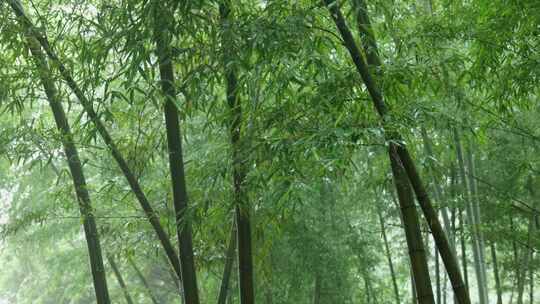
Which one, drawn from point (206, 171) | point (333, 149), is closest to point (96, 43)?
point (206, 171)

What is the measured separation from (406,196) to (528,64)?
100cm

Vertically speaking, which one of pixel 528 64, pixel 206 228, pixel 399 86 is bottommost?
pixel 206 228

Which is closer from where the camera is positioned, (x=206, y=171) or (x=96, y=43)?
(x=96, y=43)

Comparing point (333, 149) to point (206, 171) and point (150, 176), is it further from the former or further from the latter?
point (150, 176)

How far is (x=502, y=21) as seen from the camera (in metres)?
3.13

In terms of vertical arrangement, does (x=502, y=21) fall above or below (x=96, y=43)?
above

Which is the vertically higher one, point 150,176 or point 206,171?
point 150,176

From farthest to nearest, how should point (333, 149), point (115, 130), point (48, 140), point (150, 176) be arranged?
point (150, 176) → point (115, 130) → point (48, 140) → point (333, 149)

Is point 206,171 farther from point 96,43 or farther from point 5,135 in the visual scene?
point 5,135

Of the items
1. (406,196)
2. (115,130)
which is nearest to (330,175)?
(406,196)

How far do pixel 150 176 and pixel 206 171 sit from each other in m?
3.18

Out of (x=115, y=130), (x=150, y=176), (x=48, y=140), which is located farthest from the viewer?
(x=150, y=176)

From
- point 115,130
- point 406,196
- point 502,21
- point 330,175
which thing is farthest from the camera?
point 115,130

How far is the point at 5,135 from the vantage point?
11.9 ft
